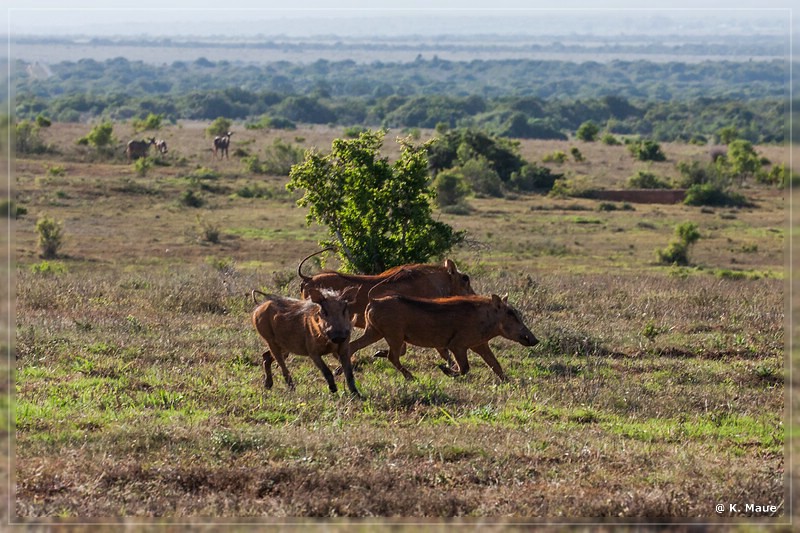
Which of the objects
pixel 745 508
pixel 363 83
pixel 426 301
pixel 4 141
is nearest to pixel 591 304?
pixel 426 301

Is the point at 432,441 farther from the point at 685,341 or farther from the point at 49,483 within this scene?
the point at 685,341

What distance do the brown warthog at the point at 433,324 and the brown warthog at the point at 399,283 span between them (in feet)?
3.25

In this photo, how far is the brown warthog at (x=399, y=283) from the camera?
36.7 ft

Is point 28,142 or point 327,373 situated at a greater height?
point 28,142

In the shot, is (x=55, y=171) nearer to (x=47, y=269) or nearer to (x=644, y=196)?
(x=47, y=269)

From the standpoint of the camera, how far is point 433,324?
976 cm

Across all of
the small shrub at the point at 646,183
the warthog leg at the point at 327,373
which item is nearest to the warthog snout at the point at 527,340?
the warthog leg at the point at 327,373

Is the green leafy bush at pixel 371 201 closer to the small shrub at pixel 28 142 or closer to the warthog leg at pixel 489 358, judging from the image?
the warthog leg at pixel 489 358

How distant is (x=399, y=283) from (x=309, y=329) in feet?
8.09

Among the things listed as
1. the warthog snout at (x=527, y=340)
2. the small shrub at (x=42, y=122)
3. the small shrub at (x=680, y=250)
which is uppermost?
the small shrub at (x=42, y=122)

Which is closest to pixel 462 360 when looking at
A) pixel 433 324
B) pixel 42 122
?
pixel 433 324

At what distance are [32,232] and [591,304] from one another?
767 inches

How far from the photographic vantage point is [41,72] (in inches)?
298

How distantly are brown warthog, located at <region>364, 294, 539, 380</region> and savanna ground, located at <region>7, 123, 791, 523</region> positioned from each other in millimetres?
307
